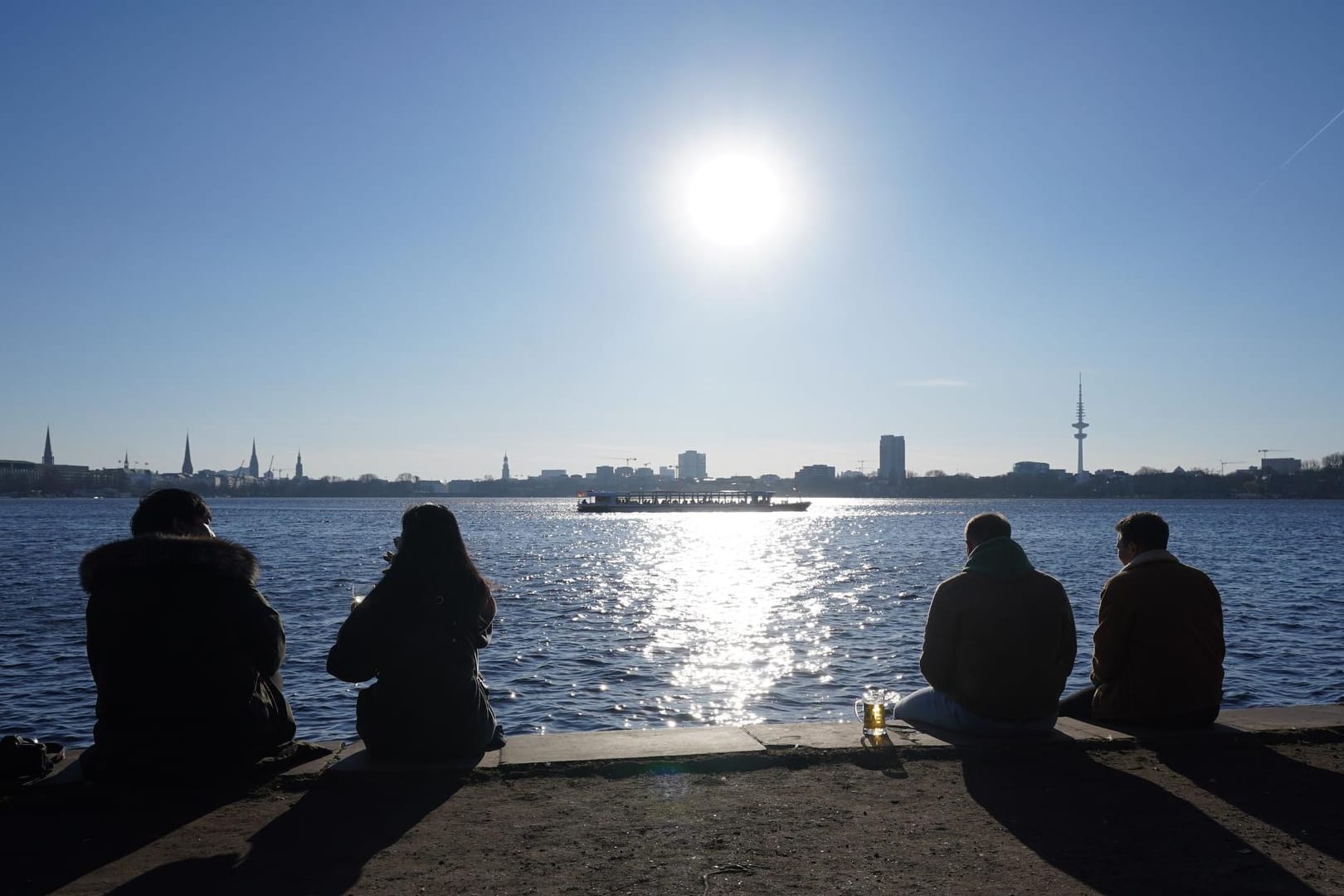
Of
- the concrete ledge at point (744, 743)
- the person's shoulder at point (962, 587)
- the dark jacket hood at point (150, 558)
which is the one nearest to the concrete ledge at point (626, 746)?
the concrete ledge at point (744, 743)

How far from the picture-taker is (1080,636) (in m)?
19.9

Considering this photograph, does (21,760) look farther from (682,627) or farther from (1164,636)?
(682,627)

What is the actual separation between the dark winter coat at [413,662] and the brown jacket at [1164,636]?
3.80m

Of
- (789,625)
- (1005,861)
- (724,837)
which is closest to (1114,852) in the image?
(1005,861)

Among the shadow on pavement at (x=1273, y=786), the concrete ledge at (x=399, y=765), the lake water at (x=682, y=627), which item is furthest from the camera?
the lake water at (x=682, y=627)

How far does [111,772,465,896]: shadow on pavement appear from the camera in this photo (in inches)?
157

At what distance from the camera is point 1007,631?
6172mm

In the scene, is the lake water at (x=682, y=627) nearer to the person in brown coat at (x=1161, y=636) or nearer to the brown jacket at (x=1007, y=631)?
the brown jacket at (x=1007, y=631)

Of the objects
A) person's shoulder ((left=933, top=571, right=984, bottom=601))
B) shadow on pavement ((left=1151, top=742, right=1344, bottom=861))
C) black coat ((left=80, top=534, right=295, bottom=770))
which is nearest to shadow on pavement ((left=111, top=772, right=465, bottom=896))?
black coat ((left=80, top=534, right=295, bottom=770))

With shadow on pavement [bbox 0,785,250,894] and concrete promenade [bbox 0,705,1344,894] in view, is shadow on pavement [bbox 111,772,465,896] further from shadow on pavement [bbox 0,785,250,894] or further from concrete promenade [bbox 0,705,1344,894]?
shadow on pavement [bbox 0,785,250,894]

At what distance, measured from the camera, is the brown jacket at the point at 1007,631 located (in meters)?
6.14

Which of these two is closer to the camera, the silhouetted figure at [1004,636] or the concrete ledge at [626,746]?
the concrete ledge at [626,746]

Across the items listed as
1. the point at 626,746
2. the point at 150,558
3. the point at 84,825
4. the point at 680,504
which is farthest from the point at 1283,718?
the point at 680,504

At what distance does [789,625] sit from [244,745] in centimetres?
1788
